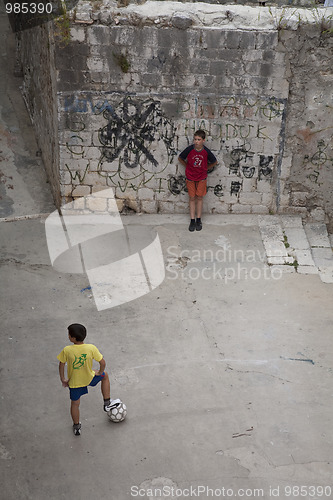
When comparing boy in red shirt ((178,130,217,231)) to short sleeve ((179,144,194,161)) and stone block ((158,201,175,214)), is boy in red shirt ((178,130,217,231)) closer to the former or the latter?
short sleeve ((179,144,194,161))

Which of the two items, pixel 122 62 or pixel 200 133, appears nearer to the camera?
pixel 122 62

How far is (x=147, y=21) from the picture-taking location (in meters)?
8.11

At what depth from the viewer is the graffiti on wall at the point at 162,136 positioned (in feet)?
28.2

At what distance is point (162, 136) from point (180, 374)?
355 centimetres

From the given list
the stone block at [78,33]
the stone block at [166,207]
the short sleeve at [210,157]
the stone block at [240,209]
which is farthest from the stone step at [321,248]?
the stone block at [78,33]

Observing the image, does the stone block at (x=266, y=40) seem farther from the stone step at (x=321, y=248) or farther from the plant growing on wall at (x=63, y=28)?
the stone step at (x=321, y=248)

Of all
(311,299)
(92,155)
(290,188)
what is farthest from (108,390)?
(290,188)

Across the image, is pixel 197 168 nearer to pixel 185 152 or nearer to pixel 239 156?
pixel 185 152

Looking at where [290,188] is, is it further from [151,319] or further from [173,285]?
[151,319]

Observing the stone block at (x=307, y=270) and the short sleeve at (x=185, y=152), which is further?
the short sleeve at (x=185, y=152)

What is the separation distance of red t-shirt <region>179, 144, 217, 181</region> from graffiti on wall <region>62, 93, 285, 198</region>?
0.15 metres

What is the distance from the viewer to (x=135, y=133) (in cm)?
877

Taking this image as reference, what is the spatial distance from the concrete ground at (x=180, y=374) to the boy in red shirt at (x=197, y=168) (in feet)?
0.93

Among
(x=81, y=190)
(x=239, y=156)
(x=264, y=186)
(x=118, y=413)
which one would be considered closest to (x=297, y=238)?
(x=264, y=186)
